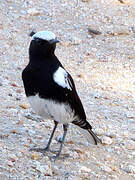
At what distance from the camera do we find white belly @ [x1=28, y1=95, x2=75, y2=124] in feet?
15.7

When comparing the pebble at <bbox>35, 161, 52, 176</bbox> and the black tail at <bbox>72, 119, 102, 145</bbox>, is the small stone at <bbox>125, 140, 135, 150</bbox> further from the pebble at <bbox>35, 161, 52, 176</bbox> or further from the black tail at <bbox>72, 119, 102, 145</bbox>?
the pebble at <bbox>35, 161, 52, 176</bbox>

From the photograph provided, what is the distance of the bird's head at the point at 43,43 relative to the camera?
4.78 metres

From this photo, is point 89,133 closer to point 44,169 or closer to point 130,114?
point 44,169

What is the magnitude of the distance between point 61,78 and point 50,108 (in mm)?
302

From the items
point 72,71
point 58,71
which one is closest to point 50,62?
point 58,71

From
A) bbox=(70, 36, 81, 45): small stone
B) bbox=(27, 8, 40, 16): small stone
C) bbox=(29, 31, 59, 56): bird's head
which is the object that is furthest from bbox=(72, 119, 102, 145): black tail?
bbox=(27, 8, 40, 16): small stone

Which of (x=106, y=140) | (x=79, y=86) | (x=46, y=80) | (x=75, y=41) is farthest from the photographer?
(x=75, y=41)

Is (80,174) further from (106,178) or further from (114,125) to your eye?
(114,125)

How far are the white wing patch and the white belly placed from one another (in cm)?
19

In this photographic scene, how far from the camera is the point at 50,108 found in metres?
4.80

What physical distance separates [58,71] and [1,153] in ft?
3.15

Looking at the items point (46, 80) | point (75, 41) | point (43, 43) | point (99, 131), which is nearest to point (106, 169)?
point (99, 131)

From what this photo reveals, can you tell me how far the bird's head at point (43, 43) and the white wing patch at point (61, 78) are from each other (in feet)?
0.67

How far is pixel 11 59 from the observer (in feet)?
26.0
